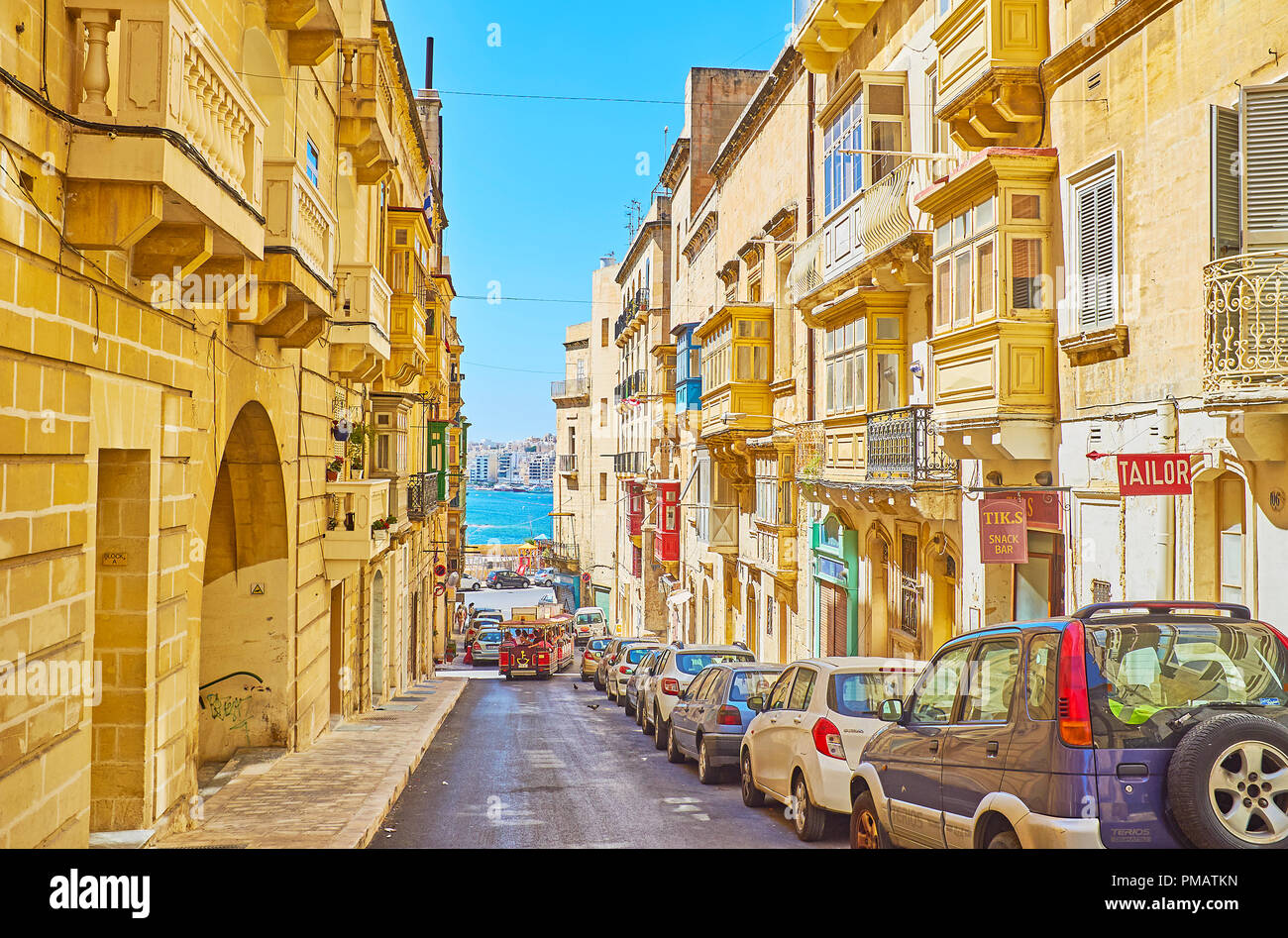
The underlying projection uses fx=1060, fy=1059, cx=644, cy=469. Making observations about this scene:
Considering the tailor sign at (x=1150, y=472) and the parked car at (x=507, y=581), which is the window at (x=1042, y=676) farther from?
the parked car at (x=507, y=581)

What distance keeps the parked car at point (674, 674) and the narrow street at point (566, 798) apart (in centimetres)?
48

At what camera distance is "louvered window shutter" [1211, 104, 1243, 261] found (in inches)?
346

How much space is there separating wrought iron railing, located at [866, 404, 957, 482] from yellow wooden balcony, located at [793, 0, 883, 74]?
790 centimetres

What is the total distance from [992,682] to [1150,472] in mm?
3836

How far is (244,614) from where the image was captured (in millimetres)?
13055

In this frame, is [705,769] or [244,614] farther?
[705,769]

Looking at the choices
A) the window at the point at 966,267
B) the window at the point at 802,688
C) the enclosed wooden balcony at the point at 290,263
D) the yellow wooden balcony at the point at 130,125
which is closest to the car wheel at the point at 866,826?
the window at the point at 802,688

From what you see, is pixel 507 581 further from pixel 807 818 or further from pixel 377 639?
pixel 807 818

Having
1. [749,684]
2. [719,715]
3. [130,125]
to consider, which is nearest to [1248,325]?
[749,684]

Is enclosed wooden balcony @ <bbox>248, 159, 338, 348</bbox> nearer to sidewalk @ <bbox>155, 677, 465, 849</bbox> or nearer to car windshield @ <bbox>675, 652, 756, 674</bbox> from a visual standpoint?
sidewalk @ <bbox>155, 677, 465, 849</bbox>

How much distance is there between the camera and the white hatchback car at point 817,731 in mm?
9328

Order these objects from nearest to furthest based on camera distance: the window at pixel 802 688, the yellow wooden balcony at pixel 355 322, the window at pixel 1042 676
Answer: the window at pixel 1042 676 < the window at pixel 802 688 < the yellow wooden balcony at pixel 355 322

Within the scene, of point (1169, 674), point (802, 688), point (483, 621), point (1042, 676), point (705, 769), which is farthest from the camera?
point (483, 621)
